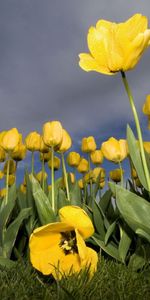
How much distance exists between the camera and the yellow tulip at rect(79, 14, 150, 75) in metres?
2.15

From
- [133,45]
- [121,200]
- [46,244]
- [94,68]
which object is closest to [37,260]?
[46,244]

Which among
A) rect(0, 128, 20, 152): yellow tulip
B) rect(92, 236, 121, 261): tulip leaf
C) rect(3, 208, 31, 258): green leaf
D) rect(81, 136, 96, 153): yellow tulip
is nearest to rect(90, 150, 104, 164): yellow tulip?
rect(81, 136, 96, 153): yellow tulip

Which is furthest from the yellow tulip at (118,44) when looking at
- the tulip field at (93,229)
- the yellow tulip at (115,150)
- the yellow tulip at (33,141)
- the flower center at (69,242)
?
the yellow tulip at (33,141)

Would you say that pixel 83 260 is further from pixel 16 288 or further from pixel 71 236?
pixel 16 288

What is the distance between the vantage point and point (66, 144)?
119 inches

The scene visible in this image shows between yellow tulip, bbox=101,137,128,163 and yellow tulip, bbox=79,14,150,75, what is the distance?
1.06 m

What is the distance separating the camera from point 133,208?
90.0 inches

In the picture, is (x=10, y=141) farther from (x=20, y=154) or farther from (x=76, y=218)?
(x=76, y=218)

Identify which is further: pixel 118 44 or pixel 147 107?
pixel 147 107

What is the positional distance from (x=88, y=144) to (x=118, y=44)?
2.50m

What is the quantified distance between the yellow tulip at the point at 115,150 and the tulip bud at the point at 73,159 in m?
1.49

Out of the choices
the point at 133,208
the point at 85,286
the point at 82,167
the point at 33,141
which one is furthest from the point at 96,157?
the point at 85,286

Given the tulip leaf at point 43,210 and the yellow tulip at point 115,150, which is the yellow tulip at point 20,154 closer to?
the yellow tulip at point 115,150

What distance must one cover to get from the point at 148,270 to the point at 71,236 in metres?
0.45
